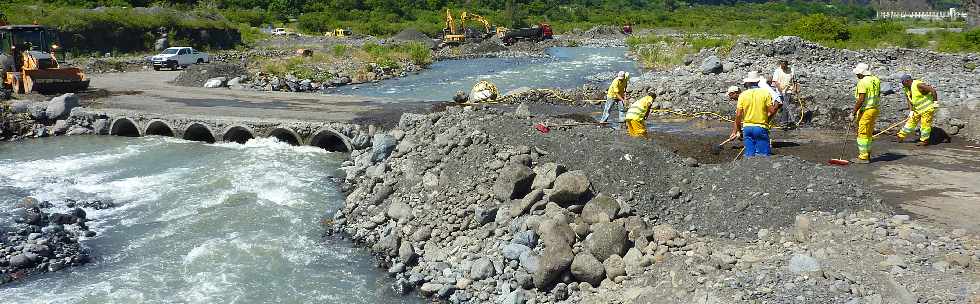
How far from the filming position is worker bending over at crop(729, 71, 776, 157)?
11.3 metres

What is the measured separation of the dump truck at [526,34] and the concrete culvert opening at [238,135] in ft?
147

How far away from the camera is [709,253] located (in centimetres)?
878

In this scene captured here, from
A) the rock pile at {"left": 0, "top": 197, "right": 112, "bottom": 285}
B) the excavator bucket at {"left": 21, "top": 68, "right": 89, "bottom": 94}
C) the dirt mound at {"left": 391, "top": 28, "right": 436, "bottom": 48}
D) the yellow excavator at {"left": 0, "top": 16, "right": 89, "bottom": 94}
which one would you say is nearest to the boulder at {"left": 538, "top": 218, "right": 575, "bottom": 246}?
the rock pile at {"left": 0, "top": 197, "right": 112, "bottom": 285}

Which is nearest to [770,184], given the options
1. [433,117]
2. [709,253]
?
[709,253]

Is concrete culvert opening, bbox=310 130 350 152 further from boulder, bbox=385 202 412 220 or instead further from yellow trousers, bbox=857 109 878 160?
yellow trousers, bbox=857 109 878 160

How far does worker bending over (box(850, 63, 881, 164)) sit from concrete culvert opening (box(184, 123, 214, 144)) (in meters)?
15.7

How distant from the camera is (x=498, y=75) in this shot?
3784cm

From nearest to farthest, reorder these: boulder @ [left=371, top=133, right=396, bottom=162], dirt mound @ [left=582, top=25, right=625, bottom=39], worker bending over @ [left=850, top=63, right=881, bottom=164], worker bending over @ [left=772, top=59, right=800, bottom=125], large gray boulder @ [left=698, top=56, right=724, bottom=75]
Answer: worker bending over @ [left=850, top=63, right=881, bottom=164]
boulder @ [left=371, top=133, right=396, bottom=162]
worker bending over @ [left=772, top=59, right=800, bottom=125]
large gray boulder @ [left=698, top=56, right=724, bottom=75]
dirt mound @ [left=582, top=25, right=625, bottom=39]

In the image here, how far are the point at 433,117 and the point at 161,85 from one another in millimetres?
16203

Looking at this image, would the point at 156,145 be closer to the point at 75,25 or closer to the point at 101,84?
the point at 101,84

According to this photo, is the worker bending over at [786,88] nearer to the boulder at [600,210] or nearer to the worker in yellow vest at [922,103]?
the worker in yellow vest at [922,103]

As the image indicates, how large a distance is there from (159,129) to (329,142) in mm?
5479

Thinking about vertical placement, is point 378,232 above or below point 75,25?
below

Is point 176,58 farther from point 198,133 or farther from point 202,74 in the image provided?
point 198,133
